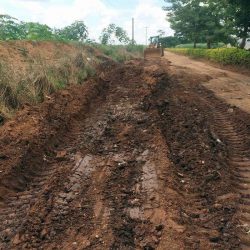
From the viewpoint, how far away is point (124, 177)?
560 centimetres

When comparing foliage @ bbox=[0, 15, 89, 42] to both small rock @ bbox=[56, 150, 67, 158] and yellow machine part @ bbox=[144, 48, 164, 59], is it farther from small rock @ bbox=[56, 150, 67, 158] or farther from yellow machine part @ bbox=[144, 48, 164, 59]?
small rock @ bbox=[56, 150, 67, 158]

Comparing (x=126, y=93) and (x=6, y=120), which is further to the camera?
(x=126, y=93)

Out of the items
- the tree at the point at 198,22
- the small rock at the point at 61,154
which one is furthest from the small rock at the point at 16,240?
the tree at the point at 198,22

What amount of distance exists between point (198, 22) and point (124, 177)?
3526 cm

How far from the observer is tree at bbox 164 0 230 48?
116 ft

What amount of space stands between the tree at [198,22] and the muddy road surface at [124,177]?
27.4 meters

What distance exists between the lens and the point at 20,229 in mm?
4223

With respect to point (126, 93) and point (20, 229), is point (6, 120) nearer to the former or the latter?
point (20, 229)

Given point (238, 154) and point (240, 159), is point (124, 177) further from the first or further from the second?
point (238, 154)

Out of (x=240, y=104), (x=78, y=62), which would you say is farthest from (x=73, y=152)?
(x=78, y=62)

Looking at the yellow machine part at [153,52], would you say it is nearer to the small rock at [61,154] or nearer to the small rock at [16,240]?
the small rock at [61,154]

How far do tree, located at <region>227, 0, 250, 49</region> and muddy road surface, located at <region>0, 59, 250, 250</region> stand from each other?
8.83 m

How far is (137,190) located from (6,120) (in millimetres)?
3683

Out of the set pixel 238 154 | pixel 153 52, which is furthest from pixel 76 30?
pixel 238 154
